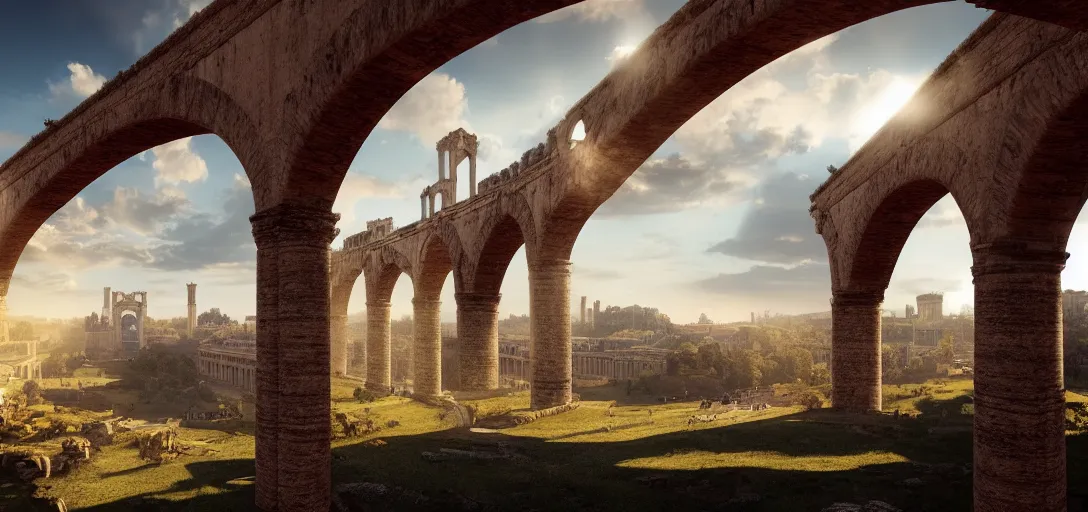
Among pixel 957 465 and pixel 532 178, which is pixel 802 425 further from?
pixel 532 178

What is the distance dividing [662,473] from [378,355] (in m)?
14.9

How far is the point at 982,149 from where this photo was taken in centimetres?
848

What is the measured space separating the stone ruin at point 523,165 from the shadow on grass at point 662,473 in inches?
235

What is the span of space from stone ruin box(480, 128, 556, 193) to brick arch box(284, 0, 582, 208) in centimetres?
714

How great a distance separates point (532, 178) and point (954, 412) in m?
11.4

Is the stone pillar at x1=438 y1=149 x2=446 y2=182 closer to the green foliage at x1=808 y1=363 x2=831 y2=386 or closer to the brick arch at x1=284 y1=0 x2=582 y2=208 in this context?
the brick arch at x1=284 y1=0 x2=582 y2=208

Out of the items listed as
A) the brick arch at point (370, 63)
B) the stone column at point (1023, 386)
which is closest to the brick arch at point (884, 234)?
the stone column at point (1023, 386)

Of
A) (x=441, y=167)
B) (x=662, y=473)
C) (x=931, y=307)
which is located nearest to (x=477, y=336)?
(x=441, y=167)

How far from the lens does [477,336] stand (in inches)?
717

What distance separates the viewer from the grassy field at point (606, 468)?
28.0ft

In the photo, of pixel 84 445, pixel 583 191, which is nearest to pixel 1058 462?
pixel 583 191

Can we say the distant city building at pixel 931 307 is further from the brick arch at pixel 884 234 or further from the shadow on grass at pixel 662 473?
the shadow on grass at pixel 662 473

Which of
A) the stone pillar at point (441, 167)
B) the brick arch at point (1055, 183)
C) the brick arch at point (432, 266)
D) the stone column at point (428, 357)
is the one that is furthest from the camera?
the stone pillar at point (441, 167)

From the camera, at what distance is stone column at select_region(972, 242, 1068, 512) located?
777 cm
